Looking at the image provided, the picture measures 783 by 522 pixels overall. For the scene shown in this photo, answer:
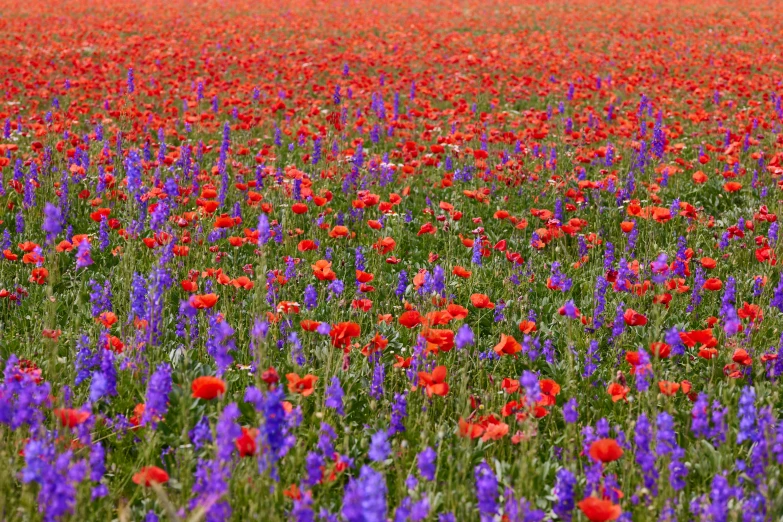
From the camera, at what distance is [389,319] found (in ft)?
10.8

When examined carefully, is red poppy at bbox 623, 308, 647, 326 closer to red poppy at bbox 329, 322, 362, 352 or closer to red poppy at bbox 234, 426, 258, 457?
red poppy at bbox 329, 322, 362, 352

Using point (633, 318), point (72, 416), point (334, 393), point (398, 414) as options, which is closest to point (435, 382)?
point (398, 414)

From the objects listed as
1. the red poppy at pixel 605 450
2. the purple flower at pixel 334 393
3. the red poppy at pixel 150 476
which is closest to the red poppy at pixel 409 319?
the purple flower at pixel 334 393

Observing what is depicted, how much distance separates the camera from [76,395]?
2914mm

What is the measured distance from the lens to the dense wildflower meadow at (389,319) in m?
2.16

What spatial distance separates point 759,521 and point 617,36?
51.4 ft

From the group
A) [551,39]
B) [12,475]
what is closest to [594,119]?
[12,475]

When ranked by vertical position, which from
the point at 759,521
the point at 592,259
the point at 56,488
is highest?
the point at 56,488

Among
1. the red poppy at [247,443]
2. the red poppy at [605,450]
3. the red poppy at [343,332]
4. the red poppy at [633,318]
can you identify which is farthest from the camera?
the red poppy at [633,318]

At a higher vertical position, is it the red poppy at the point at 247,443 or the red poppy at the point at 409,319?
the red poppy at the point at 247,443

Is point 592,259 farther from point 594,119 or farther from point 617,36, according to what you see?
point 617,36

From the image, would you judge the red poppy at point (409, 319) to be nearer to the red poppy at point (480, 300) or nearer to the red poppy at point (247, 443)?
the red poppy at point (480, 300)

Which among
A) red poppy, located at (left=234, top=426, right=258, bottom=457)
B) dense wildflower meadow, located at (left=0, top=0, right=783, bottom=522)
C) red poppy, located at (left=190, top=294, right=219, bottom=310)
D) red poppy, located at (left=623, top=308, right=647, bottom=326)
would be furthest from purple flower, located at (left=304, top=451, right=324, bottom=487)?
red poppy, located at (left=623, top=308, right=647, bottom=326)

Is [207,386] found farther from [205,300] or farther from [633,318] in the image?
[633,318]
